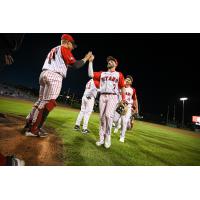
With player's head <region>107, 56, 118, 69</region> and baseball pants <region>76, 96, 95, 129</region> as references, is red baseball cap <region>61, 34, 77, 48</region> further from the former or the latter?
baseball pants <region>76, 96, 95, 129</region>

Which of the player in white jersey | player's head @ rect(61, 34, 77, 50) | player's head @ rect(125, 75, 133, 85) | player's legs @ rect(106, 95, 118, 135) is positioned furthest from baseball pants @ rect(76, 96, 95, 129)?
player's head @ rect(61, 34, 77, 50)

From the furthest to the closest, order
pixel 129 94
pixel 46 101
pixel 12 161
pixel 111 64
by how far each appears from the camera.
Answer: pixel 129 94 → pixel 111 64 → pixel 46 101 → pixel 12 161

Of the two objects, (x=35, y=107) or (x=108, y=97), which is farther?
(x=108, y=97)

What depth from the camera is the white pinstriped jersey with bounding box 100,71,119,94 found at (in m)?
3.33

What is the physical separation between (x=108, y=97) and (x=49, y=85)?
0.98 m

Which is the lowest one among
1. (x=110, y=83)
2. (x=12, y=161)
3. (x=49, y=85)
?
(x=12, y=161)

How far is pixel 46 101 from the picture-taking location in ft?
10.4

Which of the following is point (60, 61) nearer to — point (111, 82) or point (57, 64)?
point (57, 64)

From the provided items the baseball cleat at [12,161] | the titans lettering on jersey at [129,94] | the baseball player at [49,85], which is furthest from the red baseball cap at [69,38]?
the baseball cleat at [12,161]

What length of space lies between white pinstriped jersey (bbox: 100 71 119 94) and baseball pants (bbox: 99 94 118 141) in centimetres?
9

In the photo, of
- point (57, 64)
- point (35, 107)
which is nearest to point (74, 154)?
point (35, 107)

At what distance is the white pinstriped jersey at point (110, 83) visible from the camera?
131 inches

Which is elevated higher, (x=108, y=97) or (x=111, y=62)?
(x=111, y=62)
